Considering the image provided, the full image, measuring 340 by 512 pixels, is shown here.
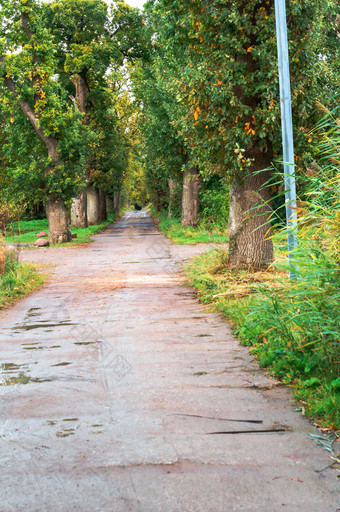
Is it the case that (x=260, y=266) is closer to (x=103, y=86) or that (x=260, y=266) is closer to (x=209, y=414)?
(x=209, y=414)

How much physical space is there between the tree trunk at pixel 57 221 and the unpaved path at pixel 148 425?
16.6m

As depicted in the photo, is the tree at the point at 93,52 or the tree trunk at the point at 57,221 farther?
the tree at the point at 93,52

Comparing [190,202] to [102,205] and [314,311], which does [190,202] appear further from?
[314,311]

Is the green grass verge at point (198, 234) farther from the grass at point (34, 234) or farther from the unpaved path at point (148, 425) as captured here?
the unpaved path at point (148, 425)

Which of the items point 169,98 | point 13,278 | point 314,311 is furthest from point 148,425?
point 169,98

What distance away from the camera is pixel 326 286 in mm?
4699

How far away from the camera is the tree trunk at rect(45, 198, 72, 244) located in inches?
965

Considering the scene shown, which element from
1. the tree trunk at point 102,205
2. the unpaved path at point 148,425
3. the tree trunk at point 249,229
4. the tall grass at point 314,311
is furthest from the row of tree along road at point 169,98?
the tree trunk at point 102,205

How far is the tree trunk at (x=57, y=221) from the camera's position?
2450 cm

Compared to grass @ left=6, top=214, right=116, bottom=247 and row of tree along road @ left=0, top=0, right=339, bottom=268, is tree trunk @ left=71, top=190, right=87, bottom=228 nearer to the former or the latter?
row of tree along road @ left=0, top=0, right=339, bottom=268

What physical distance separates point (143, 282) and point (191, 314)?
382cm

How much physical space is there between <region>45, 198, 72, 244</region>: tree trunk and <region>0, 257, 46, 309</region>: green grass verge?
10.9m

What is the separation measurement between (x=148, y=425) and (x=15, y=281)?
8110 millimetres

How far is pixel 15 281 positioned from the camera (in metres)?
11.7
